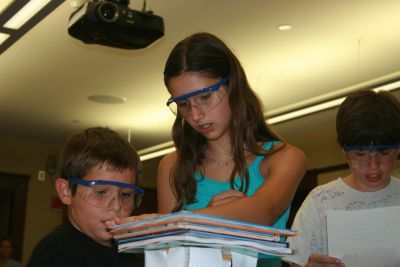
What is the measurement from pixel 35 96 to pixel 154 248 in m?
6.63

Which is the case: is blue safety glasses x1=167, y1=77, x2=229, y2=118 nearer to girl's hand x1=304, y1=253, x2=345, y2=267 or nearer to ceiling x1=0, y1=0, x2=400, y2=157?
girl's hand x1=304, y1=253, x2=345, y2=267

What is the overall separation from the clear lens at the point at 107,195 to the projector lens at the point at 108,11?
2898 millimetres

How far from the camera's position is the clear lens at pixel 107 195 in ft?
5.69

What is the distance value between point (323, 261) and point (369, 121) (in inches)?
21.1

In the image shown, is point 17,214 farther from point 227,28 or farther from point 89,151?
point 89,151

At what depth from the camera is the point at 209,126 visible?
1.62 metres

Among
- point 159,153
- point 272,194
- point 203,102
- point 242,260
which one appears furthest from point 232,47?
point 242,260

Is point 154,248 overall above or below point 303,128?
below

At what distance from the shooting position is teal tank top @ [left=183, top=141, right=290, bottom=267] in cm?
163

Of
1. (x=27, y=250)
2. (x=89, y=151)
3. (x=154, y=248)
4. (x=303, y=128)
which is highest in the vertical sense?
(x=303, y=128)

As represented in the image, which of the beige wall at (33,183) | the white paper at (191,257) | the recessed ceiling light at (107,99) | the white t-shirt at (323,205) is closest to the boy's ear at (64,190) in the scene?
the white t-shirt at (323,205)

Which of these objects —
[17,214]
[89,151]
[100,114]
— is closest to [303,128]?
[100,114]

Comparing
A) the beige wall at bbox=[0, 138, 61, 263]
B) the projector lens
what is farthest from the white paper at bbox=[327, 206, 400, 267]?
the beige wall at bbox=[0, 138, 61, 263]

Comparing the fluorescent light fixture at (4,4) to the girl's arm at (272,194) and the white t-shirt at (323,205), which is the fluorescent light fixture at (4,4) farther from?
the girl's arm at (272,194)
